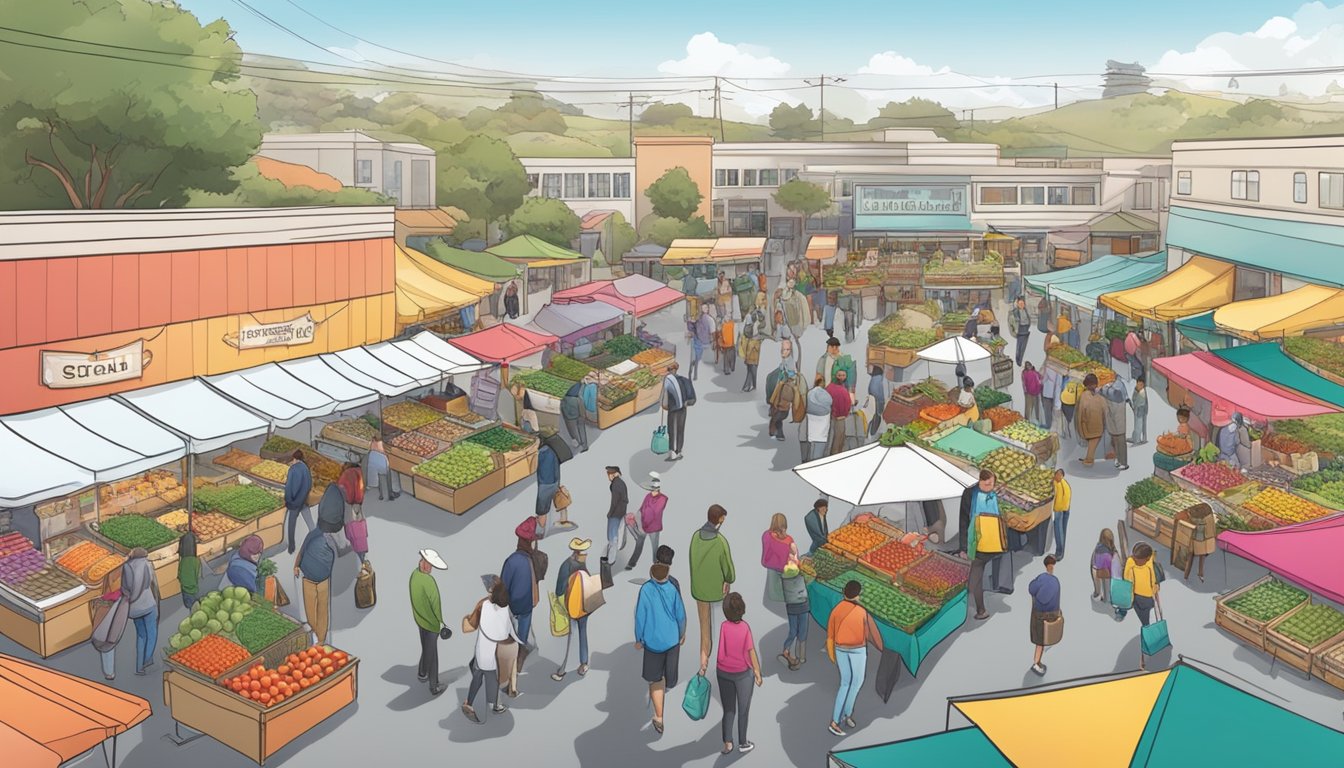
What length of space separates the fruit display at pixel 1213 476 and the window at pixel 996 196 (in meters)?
38.2

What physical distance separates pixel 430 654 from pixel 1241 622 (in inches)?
363

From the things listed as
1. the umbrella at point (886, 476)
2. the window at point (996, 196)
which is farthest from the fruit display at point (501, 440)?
the window at point (996, 196)

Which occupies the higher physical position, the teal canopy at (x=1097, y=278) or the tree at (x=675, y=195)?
the tree at (x=675, y=195)

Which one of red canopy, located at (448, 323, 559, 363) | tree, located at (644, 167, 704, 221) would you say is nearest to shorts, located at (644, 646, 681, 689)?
red canopy, located at (448, 323, 559, 363)

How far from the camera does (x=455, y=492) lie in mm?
16500

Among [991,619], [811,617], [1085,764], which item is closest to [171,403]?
[811,617]

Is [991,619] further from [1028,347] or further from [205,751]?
[1028,347]

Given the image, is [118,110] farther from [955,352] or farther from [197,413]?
[955,352]

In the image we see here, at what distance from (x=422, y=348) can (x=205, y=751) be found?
448 inches

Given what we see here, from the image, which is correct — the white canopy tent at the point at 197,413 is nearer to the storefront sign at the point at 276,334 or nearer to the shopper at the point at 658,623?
the storefront sign at the point at 276,334

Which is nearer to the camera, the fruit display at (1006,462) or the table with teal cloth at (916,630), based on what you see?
the table with teal cloth at (916,630)

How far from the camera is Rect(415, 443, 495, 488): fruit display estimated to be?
1678cm

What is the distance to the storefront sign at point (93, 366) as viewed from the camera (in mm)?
14547

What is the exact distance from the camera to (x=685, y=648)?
1201 centimetres
